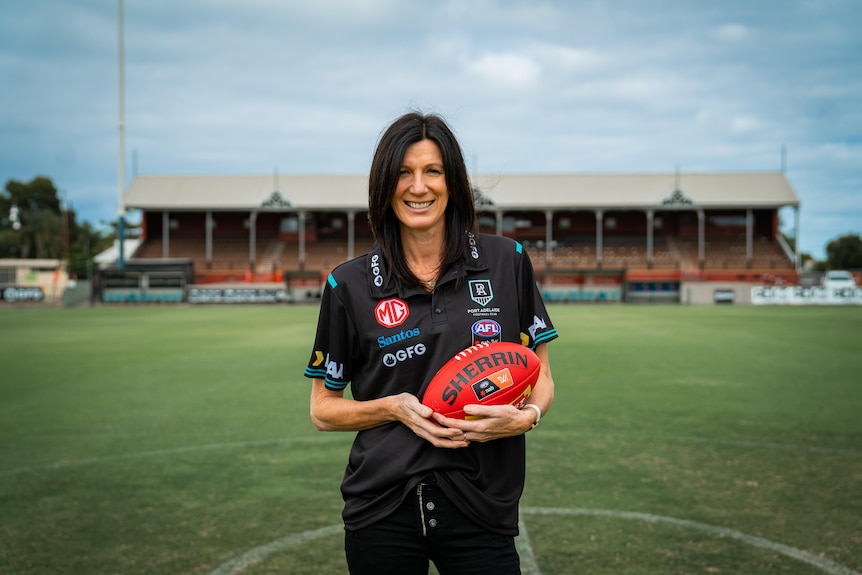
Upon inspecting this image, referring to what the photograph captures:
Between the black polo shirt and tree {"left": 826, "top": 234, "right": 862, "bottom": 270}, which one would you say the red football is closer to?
the black polo shirt

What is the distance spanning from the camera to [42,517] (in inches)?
239

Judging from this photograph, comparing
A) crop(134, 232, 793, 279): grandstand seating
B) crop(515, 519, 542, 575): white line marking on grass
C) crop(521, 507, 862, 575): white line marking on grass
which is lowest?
crop(515, 519, 542, 575): white line marking on grass

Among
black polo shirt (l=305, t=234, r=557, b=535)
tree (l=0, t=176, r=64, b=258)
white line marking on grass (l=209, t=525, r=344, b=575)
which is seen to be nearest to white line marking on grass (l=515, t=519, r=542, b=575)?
white line marking on grass (l=209, t=525, r=344, b=575)

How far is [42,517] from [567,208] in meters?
55.0

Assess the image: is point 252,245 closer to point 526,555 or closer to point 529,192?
point 529,192

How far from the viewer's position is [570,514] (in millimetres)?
5949

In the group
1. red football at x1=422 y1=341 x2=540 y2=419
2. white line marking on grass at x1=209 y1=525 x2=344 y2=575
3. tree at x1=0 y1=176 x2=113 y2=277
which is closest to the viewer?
red football at x1=422 y1=341 x2=540 y2=419

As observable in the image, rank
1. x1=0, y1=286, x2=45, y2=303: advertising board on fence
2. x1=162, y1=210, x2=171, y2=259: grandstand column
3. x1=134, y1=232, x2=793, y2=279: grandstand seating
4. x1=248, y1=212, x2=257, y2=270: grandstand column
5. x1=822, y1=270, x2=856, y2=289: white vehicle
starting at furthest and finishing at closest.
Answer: x1=162, y1=210, x2=171, y2=259: grandstand column → x1=248, y1=212, x2=257, y2=270: grandstand column → x1=134, y1=232, x2=793, y2=279: grandstand seating → x1=0, y1=286, x2=45, y2=303: advertising board on fence → x1=822, y1=270, x2=856, y2=289: white vehicle

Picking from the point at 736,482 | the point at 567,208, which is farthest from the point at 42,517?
the point at 567,208

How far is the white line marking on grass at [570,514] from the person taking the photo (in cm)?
489

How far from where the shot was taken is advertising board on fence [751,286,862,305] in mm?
46281

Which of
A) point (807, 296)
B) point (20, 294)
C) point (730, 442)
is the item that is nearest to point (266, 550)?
point (730, 442)

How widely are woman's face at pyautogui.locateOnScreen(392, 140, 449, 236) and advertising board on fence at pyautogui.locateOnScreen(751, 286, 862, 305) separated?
48.9m

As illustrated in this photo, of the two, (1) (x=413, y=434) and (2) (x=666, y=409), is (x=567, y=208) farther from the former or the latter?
(1) (x=413, y=434)
